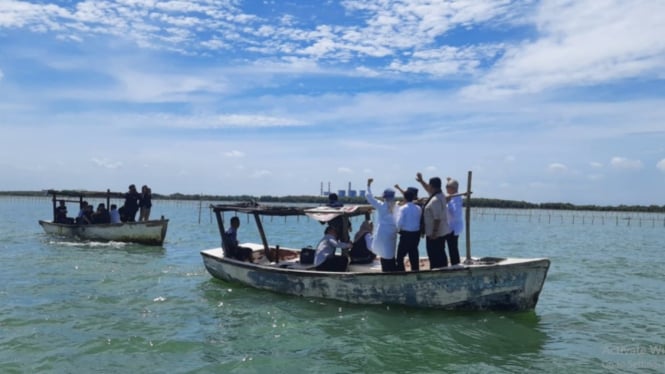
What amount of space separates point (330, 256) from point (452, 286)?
9.70 ft

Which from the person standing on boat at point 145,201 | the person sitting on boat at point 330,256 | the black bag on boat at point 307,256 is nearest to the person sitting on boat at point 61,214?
the person standing on boat at point 145,201

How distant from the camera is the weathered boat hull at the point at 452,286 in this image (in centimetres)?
1001

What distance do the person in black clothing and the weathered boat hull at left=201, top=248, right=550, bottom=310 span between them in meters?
14.5

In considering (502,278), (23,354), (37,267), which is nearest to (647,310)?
(502,278)

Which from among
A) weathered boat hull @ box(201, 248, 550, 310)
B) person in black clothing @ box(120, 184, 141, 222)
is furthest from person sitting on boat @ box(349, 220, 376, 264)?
person in black clothing @ box(120, 184, 141, 222)

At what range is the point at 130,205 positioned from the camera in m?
24.0

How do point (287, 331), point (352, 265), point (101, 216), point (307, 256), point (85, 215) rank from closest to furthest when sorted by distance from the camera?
point (287, 331), point (352, 265), point (307, 256), point (101, 216), point (85, 215)

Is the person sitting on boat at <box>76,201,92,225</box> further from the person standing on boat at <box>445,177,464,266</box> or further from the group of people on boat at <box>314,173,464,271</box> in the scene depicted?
the person standing on boat at <box>445,177,464,266</box>

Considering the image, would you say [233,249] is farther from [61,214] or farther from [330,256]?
[61,214]

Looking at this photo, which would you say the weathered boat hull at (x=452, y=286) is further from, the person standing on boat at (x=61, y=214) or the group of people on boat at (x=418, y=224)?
the person standing on boat at (x=61, y=214)

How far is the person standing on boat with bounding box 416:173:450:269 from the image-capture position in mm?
10133

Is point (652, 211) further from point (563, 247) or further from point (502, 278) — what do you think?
point (502, 278)

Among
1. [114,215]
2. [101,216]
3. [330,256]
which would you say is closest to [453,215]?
[330,256]

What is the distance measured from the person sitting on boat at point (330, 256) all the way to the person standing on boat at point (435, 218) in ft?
7.71
